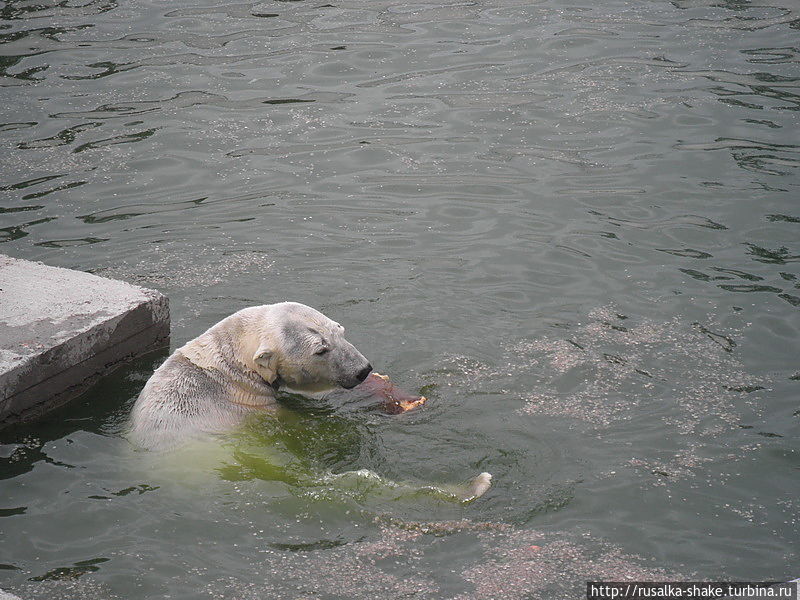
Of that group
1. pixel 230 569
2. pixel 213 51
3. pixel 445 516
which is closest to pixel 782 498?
pixel 445 516

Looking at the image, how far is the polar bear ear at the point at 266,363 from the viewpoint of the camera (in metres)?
5.88

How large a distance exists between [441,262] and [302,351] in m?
2.61

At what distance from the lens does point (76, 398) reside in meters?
6.55

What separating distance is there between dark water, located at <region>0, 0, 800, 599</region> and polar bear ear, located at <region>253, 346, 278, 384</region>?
0.31m

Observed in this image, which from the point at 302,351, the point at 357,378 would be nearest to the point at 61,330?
the point at 302,351

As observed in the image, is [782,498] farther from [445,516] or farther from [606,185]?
[606,185]

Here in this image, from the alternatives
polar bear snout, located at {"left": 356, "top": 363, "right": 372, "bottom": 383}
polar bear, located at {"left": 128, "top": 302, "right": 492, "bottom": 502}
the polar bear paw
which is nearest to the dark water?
the polar bear paw

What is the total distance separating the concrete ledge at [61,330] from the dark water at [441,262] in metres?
0.18

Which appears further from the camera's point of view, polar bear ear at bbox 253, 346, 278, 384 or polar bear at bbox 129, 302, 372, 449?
polar bear ear at bbox 253, 346, 278, 384

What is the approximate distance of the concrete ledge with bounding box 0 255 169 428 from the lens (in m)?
6.16

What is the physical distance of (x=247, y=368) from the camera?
19.7ft

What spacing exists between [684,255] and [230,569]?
4994 mm

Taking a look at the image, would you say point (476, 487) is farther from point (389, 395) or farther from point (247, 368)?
point (247, 368)

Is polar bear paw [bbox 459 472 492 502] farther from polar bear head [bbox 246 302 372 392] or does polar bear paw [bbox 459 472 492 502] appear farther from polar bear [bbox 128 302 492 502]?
polar bear head [bbox 246 302 372 392]
